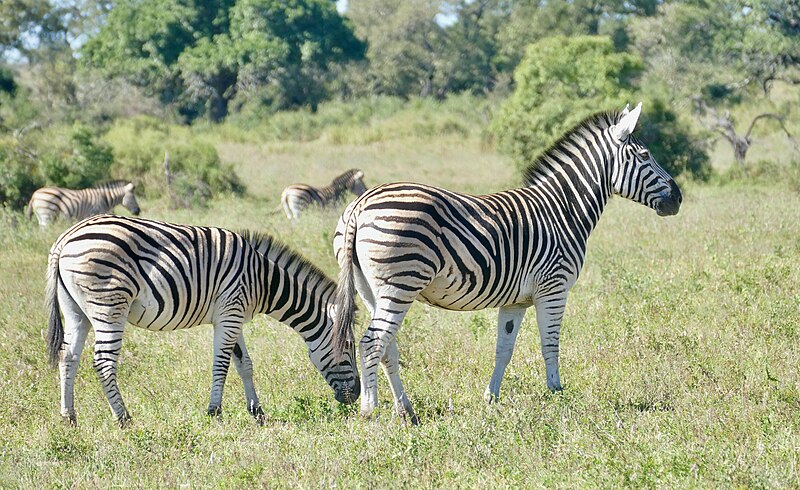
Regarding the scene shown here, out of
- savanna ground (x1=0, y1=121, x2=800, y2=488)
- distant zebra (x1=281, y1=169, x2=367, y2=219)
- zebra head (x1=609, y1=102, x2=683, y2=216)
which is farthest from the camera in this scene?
distant zebra (x1=281, y1=169, x2=367, y2=219)

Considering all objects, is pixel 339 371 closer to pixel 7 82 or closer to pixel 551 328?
pixel 551 328

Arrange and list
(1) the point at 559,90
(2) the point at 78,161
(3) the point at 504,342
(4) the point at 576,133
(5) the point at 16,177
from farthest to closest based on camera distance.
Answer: (1) the point at 559,90 < (2) the point at 78,161 < (5) the point at 16,177 < (4) the point at 576,133 < (3) the point at 504,342

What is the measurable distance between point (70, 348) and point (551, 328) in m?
3.35

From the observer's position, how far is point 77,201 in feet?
55.5

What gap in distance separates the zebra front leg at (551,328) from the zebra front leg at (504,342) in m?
0.23

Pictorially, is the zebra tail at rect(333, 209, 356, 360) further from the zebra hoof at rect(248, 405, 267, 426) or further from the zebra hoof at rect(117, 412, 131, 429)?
the zebra hoof at rect(117, 412, 131, 429)

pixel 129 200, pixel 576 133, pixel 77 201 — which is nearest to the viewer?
pixel 576 133

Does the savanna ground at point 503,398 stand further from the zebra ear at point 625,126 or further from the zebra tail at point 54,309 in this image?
the zebra ear at point 625,126

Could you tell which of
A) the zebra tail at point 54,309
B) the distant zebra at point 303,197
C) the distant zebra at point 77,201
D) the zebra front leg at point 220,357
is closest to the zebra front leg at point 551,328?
the zebra front leg at point 220,357

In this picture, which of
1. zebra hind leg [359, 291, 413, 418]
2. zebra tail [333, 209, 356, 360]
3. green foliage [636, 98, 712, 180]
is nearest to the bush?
green foliage [636, 98, 712, 180]

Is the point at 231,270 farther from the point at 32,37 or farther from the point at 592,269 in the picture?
the point at 32,37

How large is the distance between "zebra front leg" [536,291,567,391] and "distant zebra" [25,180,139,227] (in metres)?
10.9

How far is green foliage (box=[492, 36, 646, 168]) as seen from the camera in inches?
874

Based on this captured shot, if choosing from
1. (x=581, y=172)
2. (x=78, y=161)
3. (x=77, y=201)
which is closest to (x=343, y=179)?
(x=77, y=201)
